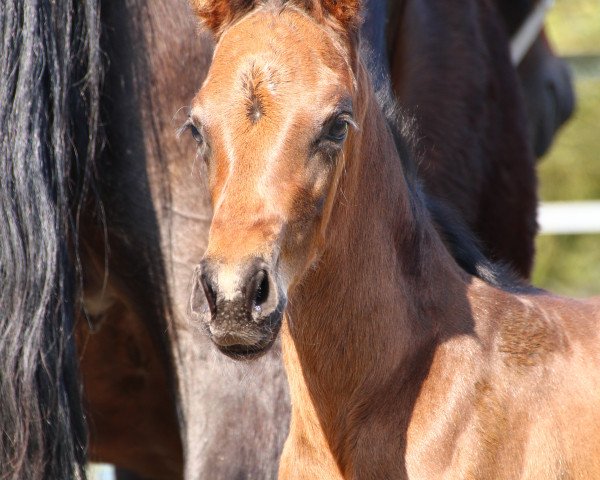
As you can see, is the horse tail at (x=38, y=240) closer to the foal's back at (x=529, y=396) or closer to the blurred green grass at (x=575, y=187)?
the foal's back at (x=529, y=396)

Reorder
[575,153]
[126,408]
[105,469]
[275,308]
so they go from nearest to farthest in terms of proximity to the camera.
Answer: [275,308] < [126,408] < [105,469] < [575,153]

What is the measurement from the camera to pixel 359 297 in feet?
8.59

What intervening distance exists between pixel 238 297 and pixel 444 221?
989 mm

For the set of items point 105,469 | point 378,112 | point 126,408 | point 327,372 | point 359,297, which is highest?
point 378,112

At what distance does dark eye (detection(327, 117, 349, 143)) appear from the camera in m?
2.38

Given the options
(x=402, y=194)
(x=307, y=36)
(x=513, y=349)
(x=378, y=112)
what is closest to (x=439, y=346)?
(x=513, y=349)

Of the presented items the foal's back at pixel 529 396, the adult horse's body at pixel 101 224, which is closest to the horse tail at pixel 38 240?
the adult horse's body at pixel 101 224

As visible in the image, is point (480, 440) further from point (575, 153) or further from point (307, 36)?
point (575, 153)

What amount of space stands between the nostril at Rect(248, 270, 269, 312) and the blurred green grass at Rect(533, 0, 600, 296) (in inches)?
312

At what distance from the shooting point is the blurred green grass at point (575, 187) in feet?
32.6

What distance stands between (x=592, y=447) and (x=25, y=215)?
1.45m

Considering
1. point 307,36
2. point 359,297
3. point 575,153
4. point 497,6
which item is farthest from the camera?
point 575,153

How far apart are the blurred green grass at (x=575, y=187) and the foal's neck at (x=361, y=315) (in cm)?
738

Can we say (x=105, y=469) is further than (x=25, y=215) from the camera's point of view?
Yes
